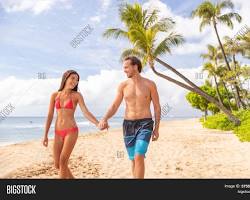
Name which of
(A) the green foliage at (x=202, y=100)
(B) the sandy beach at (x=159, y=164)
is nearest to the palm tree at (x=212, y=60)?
(A) the green foliage at (x=202, y=100)

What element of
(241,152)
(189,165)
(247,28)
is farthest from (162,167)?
(247,28)

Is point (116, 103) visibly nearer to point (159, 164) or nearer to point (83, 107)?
point (83, 107)

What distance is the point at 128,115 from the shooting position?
5508 millimetres

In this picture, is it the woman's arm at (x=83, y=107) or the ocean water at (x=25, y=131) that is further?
the ocean water at (x=25, y=131)

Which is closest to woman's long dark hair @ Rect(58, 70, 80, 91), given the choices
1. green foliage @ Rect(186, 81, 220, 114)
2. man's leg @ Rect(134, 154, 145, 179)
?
man's leg @ Rect(134, 154, 145, 179)

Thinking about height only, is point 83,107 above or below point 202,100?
below

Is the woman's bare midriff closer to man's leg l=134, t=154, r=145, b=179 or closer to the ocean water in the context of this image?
man's leg l=134, t=154, r=145, b=179

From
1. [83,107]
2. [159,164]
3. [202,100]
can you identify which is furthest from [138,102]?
[202,100]

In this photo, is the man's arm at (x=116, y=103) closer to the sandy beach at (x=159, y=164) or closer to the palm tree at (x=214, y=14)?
the sandy beach at (x=159, y=164)

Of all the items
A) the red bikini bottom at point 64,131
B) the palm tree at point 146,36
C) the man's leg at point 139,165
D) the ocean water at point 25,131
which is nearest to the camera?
the man's leg at point 139,165

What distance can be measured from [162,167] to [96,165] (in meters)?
1.77

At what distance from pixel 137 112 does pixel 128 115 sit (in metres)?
0.14

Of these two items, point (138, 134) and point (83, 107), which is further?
point (83, 107)

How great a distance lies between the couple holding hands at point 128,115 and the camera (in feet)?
17.4
